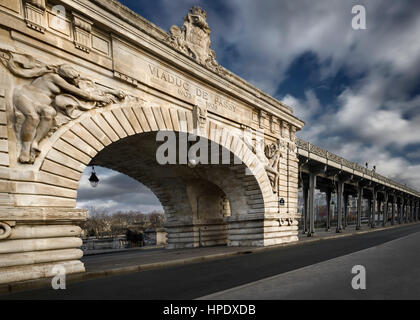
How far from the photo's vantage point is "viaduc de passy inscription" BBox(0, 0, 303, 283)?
7.19m

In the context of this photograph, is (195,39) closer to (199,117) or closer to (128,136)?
(199,117)

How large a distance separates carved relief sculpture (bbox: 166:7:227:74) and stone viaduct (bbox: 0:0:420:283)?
2.4 inches

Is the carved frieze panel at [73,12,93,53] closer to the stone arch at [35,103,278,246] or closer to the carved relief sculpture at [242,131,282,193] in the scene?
the stone arch at [35,103,278,246]

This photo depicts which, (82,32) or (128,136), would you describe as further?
(128,136)

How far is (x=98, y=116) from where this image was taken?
29.7ft

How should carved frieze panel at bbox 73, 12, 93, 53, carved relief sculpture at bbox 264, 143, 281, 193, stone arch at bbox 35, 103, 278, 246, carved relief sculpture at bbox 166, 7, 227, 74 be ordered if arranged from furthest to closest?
carved relief sculpture at bbox 264, 143, 281, 193, carved relief sculpture at bbox 166, 7, 227, 74, carved frieze panel at bbox 73, 12, 93, 53, stone arch at bbox 35, 103, 278, 246

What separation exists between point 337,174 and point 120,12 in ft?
95.7

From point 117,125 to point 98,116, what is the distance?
2.41 feet

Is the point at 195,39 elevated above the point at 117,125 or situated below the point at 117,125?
above

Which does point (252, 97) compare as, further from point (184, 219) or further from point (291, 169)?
point (184, 219)

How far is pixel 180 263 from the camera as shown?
35.3 ft

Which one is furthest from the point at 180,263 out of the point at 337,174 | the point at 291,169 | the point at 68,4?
the point at 337,174

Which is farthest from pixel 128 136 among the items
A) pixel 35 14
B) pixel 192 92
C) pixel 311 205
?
pixel 311 205

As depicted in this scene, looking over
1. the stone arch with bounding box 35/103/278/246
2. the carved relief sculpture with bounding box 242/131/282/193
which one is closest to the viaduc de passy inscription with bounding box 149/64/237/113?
the stone arch with bounding box 35/103/278/246
